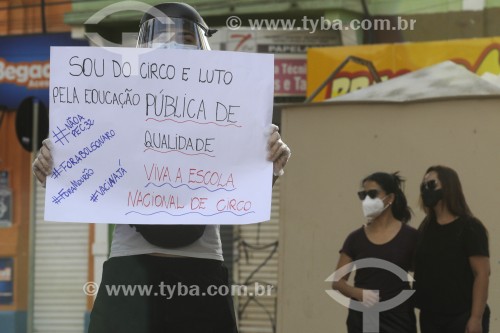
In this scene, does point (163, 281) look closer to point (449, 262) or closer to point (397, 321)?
point (449, 262)

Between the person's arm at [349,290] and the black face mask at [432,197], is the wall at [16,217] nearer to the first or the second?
the person's arm at [349,290]

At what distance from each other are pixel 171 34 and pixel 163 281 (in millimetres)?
956

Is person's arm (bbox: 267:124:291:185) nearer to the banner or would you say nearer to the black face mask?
the black face mask

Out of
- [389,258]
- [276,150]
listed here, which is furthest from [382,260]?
[276,150]

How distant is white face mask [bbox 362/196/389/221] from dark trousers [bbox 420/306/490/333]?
0.68m

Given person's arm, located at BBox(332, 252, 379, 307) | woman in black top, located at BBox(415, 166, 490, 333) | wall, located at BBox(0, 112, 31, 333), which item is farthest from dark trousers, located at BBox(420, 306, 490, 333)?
wall, located at BBox(0, 112, 31, 333)

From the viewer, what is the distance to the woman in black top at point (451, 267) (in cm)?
688

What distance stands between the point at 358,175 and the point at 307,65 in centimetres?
426

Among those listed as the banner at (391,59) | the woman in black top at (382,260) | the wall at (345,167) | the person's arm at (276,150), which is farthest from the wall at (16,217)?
the person's arm at (276,150)

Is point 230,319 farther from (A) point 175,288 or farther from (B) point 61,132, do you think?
(B) point 61,132

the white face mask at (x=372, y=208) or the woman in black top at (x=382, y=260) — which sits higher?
the white face mask at (x=372, y=208)

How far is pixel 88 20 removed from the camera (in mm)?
13141

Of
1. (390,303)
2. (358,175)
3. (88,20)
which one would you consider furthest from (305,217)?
(88,20)

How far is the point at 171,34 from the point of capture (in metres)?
4.44
